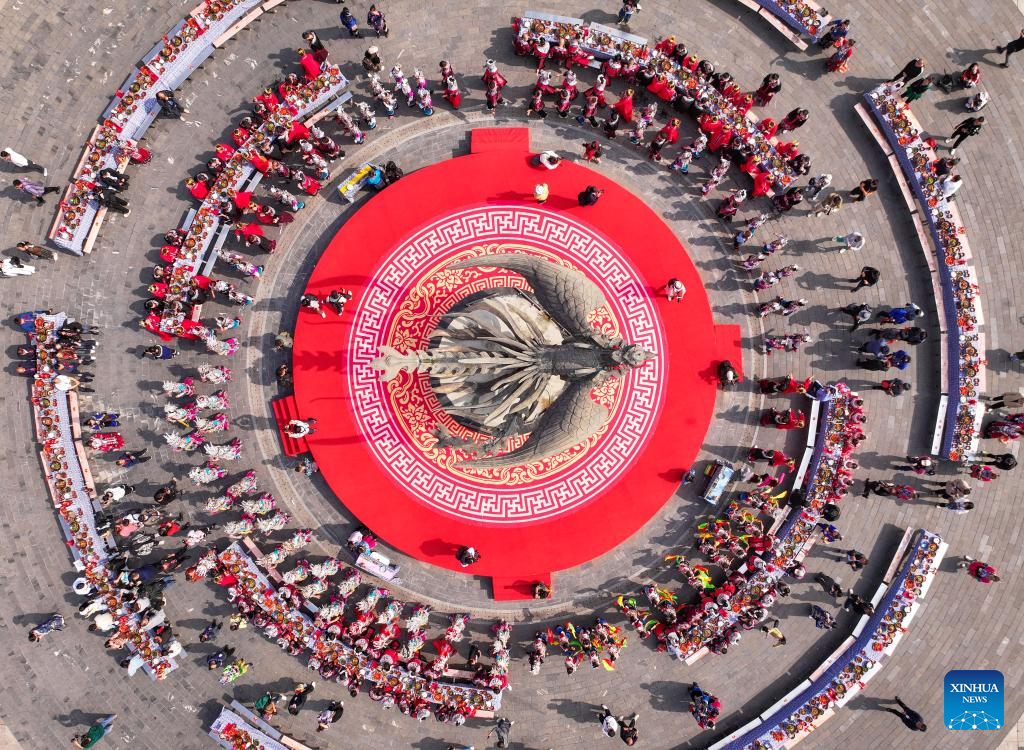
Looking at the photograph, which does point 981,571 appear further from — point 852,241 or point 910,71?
point 910,71

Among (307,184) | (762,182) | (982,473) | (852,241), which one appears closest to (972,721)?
(982,473)

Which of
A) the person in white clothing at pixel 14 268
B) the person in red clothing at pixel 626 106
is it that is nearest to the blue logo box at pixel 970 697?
the person in red clothing at pixel 626 106

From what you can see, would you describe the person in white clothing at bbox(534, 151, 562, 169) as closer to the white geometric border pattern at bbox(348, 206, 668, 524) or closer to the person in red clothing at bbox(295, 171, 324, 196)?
the white geometric border pattern at bbox(348, 206, 668, 524)

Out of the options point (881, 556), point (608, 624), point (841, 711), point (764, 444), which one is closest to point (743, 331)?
point (764, 444)

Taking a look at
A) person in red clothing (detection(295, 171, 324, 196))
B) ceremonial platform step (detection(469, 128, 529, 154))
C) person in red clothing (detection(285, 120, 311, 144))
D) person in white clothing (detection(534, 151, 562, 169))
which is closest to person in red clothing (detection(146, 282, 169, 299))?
person in red clothing (detection(295, 171, 324, 196))

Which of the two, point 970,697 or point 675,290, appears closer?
point 675,290

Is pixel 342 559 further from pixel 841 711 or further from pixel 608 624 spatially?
pixel 841 711
